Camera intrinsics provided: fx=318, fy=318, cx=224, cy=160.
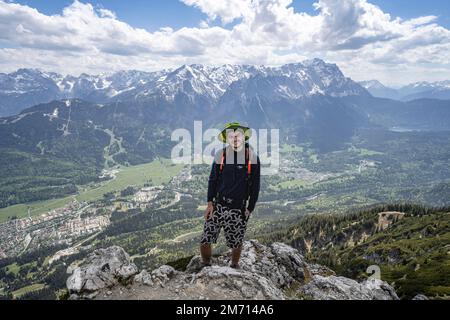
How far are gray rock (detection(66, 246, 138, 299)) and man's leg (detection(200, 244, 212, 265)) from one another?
3.08 m

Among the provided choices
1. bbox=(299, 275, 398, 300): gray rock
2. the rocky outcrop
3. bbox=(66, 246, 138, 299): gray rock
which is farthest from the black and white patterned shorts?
bbox=(299, 275, 398, 300): gray rock

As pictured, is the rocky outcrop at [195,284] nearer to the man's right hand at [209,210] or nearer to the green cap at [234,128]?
the man's right hand at [209,210]

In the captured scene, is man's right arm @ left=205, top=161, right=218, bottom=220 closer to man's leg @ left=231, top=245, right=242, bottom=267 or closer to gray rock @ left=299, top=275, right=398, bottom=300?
man's leg @ left=231, top=245, right=242, bottom=267

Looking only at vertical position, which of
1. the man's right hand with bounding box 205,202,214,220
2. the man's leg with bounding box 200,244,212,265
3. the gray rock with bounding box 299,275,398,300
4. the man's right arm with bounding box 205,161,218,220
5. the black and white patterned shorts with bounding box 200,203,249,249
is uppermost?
the man's right arm with bounding box 205,161,218,220

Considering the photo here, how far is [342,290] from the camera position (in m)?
15.4

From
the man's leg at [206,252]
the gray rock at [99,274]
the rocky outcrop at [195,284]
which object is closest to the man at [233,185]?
the man's leg at [206,252]

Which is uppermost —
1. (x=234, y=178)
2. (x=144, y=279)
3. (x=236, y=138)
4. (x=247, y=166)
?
(x=236, y=138)

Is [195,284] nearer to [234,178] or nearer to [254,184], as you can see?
[234,178]

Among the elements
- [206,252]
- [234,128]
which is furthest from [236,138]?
[206,252]

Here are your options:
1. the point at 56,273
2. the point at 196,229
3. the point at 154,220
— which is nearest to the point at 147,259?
the point at 56,273

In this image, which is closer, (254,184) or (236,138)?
(236,138)

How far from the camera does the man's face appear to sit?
38.0 feet

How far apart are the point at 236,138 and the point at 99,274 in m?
8.02

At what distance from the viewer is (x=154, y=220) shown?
620 ft
